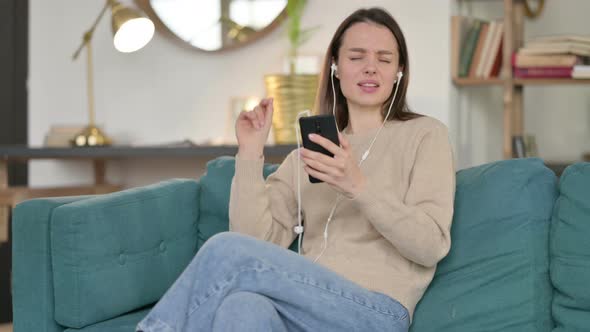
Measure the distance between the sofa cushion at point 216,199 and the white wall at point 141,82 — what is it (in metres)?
1.07

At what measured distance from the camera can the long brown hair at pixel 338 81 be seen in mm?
2105

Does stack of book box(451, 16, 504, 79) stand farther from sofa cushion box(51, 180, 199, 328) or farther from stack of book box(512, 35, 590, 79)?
sofa cushion box(51, 180, 199, 328)

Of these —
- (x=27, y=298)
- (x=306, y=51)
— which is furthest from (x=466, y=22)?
(x=27, y=298)

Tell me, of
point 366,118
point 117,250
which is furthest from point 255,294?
point 366,118

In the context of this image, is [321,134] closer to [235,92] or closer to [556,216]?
[556,216]

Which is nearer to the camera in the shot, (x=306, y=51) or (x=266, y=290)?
(x=266, y=290)

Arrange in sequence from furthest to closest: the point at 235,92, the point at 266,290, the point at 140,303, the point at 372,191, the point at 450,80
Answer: the point at 235,92 → the point at 450,80 → the point at 140,303 → the point at 372,191 → the point at 266,290

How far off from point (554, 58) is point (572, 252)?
1464 mm

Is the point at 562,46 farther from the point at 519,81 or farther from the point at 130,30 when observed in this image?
the point at 130,30

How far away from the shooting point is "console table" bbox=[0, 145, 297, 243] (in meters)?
3.10

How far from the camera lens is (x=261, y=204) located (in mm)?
2078

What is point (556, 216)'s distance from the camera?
190cm

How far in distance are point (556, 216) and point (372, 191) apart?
0.44 meters

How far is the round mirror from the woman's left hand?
1.71 meters
